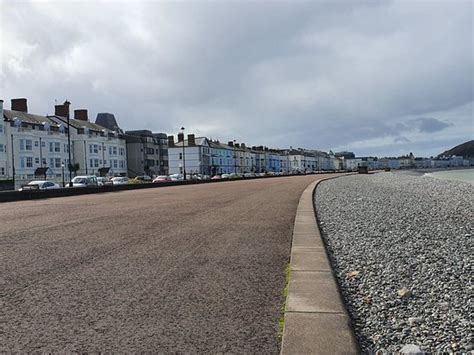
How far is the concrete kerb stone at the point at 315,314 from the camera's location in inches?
132

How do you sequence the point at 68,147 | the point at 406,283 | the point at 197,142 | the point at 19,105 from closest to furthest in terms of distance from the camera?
1. the point at 406,283
2. the point at 68,147
3. the point at 19,105
4. the point at 197,142

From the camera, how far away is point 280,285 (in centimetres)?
531

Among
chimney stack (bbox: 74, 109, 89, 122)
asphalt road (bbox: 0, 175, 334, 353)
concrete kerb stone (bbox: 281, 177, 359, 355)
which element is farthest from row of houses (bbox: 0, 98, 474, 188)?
concrete kerb stone (bbox: 281, 177, 359, 355)

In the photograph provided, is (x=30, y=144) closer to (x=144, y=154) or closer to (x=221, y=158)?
(x=144, y=154)

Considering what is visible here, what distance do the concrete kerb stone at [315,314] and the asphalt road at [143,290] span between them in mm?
170

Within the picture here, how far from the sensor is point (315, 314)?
4023 millimetres

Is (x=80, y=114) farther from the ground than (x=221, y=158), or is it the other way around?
(x=80, y=114)

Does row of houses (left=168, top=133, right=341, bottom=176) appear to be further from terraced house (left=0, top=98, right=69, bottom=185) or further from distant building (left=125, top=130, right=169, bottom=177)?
terraced house (left=0, top=98, right=69, bottom=185)

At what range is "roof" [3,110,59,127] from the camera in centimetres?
6856

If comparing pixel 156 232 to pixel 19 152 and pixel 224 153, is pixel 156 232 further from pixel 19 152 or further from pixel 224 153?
pixel 224 153

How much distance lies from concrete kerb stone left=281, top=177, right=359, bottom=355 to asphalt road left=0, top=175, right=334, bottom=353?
0.17 m

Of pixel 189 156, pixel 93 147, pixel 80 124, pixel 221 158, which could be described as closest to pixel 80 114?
pixel 80 124

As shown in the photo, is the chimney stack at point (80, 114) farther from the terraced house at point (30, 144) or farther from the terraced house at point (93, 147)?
the terraced house at point (30, 144)

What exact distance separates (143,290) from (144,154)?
98975mm
